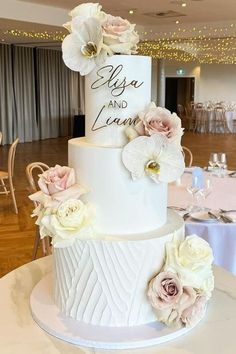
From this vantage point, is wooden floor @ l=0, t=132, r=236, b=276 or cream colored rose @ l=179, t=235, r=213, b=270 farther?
wooden floor @ l=0, t=132, r=236, b=276

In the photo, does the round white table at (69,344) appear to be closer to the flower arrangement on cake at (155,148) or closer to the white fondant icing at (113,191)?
the white fondant icing at (113,191)

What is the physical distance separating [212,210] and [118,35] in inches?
63.2

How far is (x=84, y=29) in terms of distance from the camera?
127cm

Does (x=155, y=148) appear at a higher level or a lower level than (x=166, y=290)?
higher

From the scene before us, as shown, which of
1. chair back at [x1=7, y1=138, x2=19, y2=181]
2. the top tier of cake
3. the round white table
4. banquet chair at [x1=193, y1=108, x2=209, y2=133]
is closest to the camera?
the round white table

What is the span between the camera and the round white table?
1183 millimetres

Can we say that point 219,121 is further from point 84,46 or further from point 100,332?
point 100,332

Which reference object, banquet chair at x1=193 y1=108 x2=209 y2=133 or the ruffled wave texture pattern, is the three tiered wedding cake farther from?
banquet chair at x1=193 y1=108 x2=209 y2=133

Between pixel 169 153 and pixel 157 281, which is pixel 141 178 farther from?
pixel 157 281

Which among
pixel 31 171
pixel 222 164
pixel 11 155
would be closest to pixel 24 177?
pixel 11 155

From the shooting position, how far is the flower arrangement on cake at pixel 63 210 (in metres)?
1.21

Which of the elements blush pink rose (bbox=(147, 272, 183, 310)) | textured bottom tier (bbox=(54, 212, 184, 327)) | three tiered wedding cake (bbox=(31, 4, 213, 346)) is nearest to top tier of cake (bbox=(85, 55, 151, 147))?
three tiered wedding cake (bbox=(31, 4, 213, 346))

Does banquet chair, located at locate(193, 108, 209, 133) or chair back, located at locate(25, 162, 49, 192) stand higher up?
chair back, located at locate(25, 162, 49, 192)

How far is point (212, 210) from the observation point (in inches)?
104
